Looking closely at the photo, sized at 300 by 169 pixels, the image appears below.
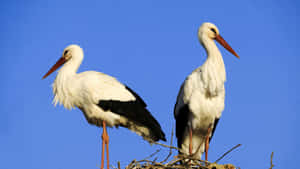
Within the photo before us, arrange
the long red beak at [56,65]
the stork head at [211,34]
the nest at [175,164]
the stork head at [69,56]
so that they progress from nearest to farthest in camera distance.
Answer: the nest at [175,164]
the stork head at [211,34]
the stork head at [69,56]
the long red beak at [56,65]

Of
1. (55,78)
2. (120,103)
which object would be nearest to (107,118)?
(120,103)

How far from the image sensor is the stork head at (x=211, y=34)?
261 inches

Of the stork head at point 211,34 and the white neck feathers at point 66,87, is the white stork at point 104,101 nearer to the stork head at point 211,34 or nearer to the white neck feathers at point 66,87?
the white neck feathers at point 66,87

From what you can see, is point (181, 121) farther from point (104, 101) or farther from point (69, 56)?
point (69, 56)

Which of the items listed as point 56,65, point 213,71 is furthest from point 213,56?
point 56,65

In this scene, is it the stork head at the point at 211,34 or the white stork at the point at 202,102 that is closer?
the white stork at the point at 202,102

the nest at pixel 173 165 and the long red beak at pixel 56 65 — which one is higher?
the long red beak at pixel 56 65

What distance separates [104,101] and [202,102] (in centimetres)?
122

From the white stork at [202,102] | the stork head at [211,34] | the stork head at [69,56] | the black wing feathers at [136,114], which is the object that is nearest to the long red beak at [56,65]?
the stork head at [69,56]

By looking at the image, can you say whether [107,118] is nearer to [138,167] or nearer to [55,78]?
[55,78]

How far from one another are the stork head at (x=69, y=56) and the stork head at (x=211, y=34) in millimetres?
1605

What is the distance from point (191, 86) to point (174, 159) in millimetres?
1176

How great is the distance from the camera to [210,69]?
6191 mm

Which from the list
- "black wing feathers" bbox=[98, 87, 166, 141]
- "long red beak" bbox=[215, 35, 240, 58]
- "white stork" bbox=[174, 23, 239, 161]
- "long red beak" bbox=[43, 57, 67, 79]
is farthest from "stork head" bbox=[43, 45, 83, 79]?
"long red beak" bbox=[215, 35, 240, 58]
